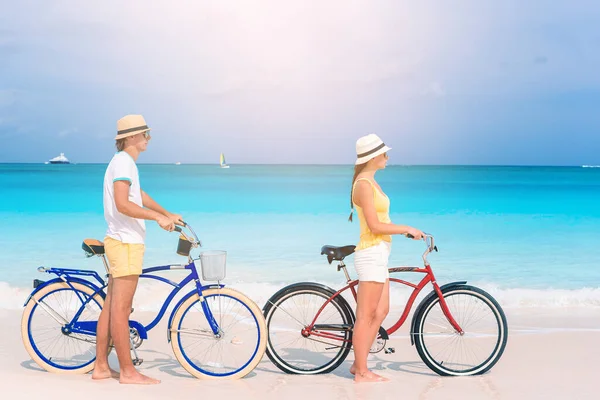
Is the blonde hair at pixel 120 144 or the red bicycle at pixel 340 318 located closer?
the blonde hair at pixel 120 144

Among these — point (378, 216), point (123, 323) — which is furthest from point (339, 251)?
point (123, 323)

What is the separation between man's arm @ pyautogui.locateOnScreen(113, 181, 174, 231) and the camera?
425 centimetres

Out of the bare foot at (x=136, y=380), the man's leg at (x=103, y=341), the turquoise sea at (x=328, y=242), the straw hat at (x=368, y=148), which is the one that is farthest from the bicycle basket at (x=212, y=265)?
the turquoise sea at (x=328, y=242)

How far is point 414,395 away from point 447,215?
78.8 feet

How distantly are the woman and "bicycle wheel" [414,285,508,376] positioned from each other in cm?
41

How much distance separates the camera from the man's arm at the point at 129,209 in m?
4.25

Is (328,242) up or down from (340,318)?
down

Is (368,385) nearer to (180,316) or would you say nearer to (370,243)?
(370,243)

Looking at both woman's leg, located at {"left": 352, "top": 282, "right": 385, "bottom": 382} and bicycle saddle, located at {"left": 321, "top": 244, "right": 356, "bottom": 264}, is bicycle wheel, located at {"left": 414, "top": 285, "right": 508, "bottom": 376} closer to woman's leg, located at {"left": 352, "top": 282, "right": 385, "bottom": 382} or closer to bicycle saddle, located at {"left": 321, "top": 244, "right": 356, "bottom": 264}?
woman's leg, located at {"left": 352, "top": 282, "right": 385, "bottom": 382}

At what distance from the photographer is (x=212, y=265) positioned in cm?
450

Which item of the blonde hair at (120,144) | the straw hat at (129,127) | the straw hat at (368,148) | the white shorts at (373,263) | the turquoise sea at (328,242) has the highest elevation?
the straw hat at (129,127)

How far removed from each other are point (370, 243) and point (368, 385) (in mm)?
963

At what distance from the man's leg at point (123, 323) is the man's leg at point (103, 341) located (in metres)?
0.10

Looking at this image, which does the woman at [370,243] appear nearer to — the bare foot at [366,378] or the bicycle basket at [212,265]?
the bare foot at [366,378]
